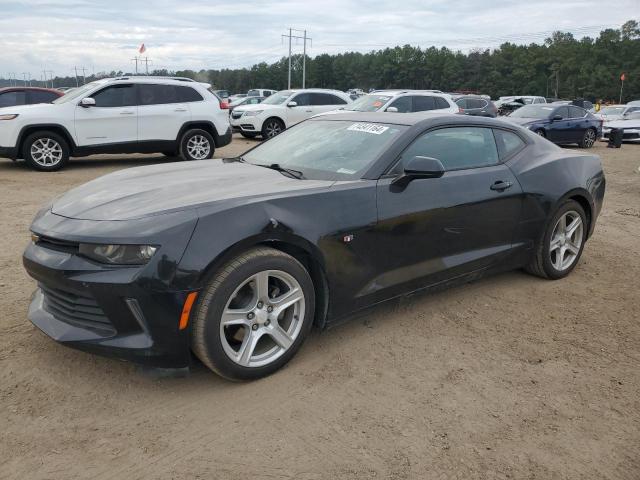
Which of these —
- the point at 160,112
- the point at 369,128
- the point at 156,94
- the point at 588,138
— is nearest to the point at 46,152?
Answer: the point at 160,112

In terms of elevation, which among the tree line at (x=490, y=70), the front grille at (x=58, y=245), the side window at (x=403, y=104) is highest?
the tree line at (x=490, y=70)

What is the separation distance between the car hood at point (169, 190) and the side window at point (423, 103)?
11508mm

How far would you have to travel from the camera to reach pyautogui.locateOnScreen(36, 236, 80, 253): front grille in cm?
277

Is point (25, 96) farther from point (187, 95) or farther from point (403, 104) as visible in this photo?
point (403, 104)

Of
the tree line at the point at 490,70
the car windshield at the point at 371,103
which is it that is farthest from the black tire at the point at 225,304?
the tree line at the point at 490,70

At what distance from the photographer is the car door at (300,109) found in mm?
16531

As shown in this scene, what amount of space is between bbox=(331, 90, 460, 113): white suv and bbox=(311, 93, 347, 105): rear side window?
2.23 meters

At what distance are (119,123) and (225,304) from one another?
8696mm

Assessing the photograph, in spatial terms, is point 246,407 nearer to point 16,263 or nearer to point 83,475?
point 83,475

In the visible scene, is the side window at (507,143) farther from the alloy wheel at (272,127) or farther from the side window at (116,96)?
the alloy wheel at (272,127)

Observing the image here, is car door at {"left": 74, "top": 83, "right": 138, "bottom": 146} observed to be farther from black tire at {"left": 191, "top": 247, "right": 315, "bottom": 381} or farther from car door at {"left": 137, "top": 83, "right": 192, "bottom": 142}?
black tire at {"left": 191, "top": 247, "right": 315, "bottom": 381}

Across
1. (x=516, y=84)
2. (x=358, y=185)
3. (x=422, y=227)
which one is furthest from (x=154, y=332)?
(x=516, y=84)

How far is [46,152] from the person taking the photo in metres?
10.0

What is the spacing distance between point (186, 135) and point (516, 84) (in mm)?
86162
